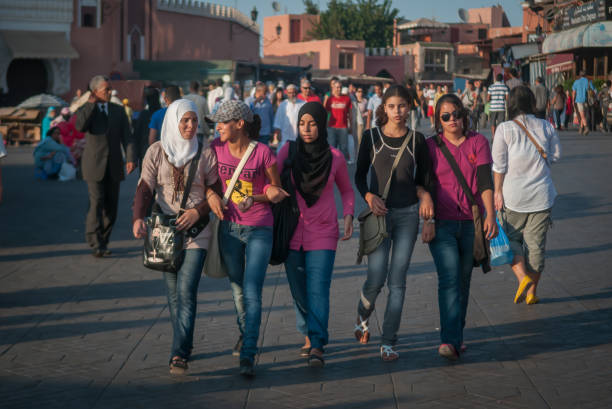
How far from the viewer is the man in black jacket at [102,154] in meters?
9.13

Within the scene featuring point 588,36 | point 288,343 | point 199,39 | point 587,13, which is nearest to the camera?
point 288,343

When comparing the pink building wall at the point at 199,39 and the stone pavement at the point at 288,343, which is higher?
the pink building wall at the point at 199,39

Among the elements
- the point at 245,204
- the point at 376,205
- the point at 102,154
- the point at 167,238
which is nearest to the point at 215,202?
the point at 245,204

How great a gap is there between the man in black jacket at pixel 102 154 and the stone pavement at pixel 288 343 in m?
0.35

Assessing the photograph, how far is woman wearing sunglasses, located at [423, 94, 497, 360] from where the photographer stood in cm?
551

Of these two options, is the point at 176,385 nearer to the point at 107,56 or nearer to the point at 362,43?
the point at 107,56

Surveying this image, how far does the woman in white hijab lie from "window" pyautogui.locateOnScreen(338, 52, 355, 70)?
254 ft

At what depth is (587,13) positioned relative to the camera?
33.1m

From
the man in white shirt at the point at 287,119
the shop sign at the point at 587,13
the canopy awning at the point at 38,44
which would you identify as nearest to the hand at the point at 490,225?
the man in white shirt at the point at 287,119

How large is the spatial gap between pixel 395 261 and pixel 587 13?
30124mm

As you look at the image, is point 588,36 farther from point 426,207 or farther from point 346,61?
point 346,61

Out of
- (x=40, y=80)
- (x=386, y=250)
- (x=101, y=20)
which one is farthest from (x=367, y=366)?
(x=101, y=20)

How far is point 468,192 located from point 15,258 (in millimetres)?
5484

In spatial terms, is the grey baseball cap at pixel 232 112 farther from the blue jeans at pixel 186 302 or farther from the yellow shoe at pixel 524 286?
the yellow shoe at pixel 524 286
